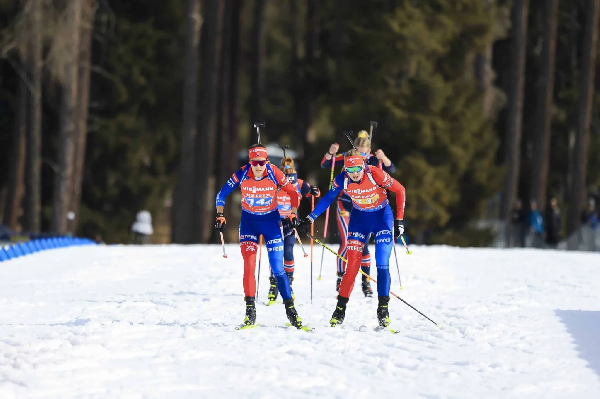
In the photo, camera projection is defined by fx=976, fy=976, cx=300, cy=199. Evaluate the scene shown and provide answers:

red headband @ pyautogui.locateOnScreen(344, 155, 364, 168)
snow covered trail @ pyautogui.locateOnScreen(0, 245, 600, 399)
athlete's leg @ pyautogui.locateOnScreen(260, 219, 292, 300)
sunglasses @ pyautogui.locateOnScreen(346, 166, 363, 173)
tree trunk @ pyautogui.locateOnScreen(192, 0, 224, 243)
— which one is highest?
tree trunk @ pyautogui.locateOnScreen(192, 0, 224, 243)

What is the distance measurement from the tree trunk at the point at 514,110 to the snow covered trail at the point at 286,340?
47.7 ft

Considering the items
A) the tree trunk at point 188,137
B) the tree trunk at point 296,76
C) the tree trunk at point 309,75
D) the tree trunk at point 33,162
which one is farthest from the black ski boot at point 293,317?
the tree trunk at point 296,76

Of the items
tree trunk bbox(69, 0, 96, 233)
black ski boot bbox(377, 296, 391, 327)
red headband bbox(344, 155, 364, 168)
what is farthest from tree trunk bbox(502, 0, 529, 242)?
red headband bbox(344, 155, 364, 168)

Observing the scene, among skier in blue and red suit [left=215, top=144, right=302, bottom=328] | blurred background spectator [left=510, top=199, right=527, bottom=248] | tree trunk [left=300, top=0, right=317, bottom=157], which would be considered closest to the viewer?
skier in blue and red suit [left=215, top=144, right=302, bottom=328]

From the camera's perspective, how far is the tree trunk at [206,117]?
90.2 ft

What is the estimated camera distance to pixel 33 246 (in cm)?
1845

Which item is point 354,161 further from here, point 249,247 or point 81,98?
point 81,98

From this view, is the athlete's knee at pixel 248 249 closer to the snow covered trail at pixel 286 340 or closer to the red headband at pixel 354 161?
the snow covered trail at pixel 286 340

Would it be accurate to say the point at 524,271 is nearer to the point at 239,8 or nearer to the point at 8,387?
the point at 8,387

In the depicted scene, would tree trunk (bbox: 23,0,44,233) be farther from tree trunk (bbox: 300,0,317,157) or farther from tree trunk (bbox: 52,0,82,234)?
tree trunk (bbox: 300,0,317,157)

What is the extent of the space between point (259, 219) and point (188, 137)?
1778cm

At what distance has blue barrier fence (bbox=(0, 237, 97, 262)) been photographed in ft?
55.7

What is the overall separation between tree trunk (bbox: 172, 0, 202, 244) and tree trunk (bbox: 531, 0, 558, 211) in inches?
Answer: 418

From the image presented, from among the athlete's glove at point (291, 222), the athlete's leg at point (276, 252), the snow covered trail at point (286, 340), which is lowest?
the snow covered trail at point (286, 340)
